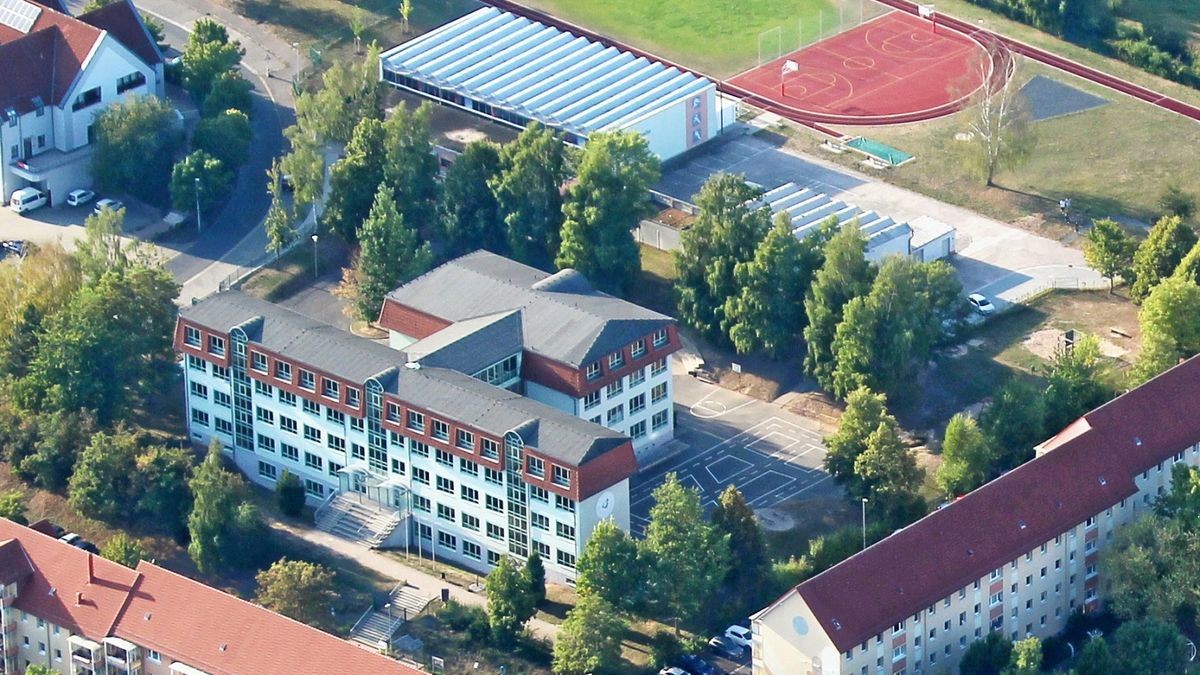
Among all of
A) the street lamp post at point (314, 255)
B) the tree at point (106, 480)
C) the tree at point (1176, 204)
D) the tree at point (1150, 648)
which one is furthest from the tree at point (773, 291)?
the tree at point (106, 480)

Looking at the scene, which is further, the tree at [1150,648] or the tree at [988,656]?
the tree at [988,656]

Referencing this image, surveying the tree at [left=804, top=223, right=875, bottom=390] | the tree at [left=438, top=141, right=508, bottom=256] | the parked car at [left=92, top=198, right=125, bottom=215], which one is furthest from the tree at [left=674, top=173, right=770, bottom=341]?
the parked car at [left=92, top=198, right=125, bottom=215]

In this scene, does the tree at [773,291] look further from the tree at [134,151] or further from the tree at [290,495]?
the tree at [134,151]

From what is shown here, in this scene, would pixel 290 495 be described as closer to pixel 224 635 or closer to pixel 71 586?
pixel 71 586

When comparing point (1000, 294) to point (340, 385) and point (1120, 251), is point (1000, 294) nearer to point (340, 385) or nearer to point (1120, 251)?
point (1120, 251)

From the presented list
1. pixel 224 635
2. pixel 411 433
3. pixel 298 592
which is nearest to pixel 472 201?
pixel 411 433

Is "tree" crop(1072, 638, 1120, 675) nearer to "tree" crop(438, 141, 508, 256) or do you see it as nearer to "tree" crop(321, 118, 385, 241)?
"tree" crop(438, 141, 508, 256)

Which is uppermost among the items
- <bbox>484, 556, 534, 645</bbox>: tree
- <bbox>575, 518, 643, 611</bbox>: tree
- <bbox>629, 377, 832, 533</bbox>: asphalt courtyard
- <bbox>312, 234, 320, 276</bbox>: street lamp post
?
<bbox>575, 518, 643, 611</bbox>: tree
